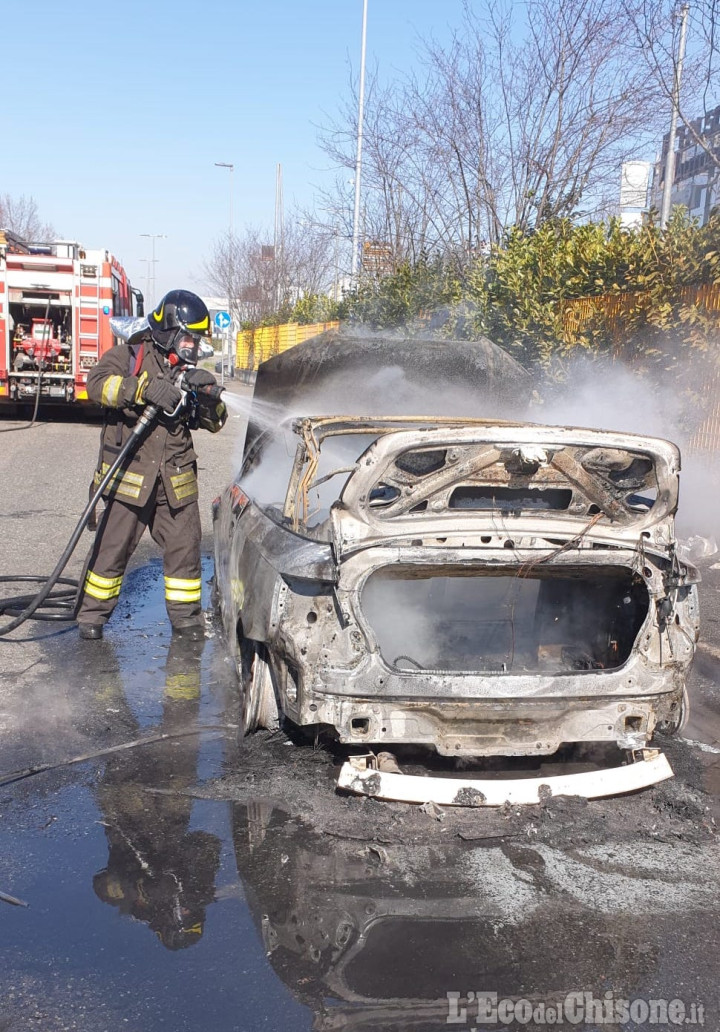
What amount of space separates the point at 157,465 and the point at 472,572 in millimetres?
2409

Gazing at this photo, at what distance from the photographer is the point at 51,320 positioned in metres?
18.7

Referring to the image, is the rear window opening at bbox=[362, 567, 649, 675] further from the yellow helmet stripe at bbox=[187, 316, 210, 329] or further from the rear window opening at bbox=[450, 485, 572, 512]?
the yellow helmet stripe at bbox=[187, 316, 210, 329]

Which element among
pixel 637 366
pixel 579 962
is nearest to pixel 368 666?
pixel 579 962

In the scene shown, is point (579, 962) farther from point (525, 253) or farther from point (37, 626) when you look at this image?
point (525, 253)

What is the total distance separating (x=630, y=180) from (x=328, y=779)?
13879 mm

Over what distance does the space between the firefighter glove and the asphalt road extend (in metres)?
1.63

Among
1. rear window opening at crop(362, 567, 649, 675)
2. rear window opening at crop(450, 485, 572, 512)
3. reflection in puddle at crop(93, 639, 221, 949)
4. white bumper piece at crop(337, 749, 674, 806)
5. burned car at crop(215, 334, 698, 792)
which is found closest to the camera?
reflection in puddle at crop(93, 639, 221, 949)

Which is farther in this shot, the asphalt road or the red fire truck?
the red fire truck

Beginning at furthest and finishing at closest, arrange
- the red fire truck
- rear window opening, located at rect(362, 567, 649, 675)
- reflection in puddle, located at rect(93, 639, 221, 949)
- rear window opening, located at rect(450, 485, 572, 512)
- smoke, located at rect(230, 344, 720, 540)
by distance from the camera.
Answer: the red fire truck
smoke, located at rect(230, 344, 720, 540)
rear window opening, located at rect(362, 567, 649, 675)
rear window opening, located at rect(450, 485, 572, 512)
reflection in puddle, located at rect(93, 639, 221, 949)

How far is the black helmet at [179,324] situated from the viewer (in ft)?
18.9

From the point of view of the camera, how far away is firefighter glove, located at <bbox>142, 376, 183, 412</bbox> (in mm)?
5461

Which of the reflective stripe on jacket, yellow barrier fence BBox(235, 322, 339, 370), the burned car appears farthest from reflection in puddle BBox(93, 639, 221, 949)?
yellow barrier fence BBox(235, 322, 339, 370)

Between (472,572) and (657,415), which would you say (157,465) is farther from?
(657,415)

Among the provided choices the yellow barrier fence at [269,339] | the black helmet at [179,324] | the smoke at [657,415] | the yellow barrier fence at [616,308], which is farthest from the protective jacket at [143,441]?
the yellow barrier fence at [269,339]
